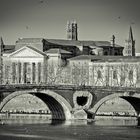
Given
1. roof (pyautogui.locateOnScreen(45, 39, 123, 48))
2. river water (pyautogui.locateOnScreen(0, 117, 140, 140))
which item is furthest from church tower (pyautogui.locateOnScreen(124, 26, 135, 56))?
river water (pyautogui.locateOnScreen(0, 117, 140, 140))

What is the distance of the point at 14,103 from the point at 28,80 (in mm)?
15693

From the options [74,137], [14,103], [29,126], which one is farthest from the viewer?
[14,103]

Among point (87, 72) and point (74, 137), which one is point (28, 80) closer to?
point (87, 72)

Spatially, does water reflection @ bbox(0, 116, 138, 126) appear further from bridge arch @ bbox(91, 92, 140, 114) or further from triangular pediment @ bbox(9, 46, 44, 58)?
triangular pediment @ bbox(9, 46, 44, 58)

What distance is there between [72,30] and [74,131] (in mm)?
71194

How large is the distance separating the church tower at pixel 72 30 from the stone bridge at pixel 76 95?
58304 mm

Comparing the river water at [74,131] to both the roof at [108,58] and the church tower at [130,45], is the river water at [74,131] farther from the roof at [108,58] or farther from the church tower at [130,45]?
the church tower at [130,45]

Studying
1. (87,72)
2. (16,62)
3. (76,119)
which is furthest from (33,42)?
(76,119)

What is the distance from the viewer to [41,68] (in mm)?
152375

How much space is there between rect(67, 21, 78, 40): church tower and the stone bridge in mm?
58304

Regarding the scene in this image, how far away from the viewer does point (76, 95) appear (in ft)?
371

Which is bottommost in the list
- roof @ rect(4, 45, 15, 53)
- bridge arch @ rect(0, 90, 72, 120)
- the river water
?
the river water

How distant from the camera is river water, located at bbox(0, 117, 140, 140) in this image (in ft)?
323

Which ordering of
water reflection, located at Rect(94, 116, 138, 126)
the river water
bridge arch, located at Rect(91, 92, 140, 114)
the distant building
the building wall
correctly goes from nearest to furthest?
Answer: 1. the river water
2. bridge arch, located at Rect(91, 92, 140, 114)
3. water reflection, located at Rect(94, 116, 138, 126)
4. the distant building
5. the building wall
